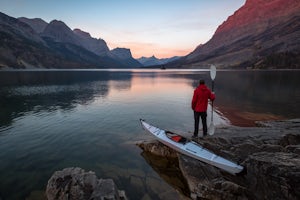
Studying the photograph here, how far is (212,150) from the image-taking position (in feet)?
43.7

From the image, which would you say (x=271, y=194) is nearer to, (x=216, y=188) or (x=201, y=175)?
(x=216, y=188)

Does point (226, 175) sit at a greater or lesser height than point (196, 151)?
lesser

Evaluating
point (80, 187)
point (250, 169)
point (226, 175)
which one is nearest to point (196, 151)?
point (226, 175)

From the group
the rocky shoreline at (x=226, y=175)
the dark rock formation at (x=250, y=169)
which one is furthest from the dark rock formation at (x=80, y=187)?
the dark rock formation at (x=250, y=169)

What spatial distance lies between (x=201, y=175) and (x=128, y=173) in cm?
483

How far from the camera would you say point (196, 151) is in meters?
12.8

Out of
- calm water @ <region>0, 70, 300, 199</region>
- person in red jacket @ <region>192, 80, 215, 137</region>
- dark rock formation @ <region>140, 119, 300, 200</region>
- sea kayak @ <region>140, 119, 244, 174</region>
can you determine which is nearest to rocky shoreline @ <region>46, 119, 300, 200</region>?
dark rock formation @ <region>140, 119, 300, 200</region>

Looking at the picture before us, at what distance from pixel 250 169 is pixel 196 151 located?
3.61 metres

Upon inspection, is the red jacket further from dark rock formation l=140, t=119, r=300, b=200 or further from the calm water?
the calm water

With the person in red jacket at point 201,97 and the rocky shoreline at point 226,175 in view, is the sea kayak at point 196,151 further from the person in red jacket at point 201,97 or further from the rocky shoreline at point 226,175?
the person in red jacket at point 201,97

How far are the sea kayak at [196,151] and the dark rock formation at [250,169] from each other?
328 mm

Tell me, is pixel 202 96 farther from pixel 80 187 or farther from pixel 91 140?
pixel 91 140

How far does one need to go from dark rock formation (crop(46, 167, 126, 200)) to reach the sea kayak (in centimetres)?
519

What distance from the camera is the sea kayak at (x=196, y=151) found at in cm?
1085
